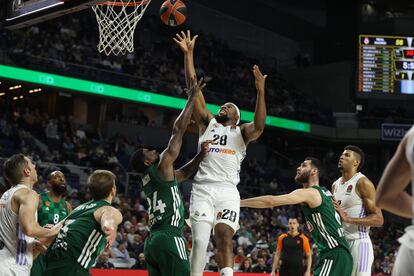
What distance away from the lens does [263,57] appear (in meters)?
29.0

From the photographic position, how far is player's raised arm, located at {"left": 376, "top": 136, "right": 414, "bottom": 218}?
2.85 meters

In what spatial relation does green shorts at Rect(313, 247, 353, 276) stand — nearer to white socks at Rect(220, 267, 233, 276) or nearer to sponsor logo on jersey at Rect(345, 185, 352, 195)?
white socks at Rect(220, 267, 233, 276)

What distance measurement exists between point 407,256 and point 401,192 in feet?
0.93

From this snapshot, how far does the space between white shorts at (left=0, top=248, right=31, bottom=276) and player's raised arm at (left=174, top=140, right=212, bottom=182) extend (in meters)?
1.69

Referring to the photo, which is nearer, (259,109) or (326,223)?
(326,223)

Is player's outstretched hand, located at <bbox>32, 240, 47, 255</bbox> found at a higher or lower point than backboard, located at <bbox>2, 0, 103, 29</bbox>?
lower

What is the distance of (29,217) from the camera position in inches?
195

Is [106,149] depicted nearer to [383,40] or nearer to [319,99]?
[383,40]

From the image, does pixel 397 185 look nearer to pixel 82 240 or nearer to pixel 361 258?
pixel 82 240

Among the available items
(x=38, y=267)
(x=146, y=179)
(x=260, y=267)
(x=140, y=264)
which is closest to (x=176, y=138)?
(x=146, y=179)

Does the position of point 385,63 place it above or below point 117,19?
above

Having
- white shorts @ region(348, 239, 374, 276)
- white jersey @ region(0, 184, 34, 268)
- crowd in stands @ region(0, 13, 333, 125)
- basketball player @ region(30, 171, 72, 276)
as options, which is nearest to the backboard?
basketball player @ region(30, 171, 72, 276)

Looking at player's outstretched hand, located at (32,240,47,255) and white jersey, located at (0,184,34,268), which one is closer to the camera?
white jersey, located at (0,184,34,268)

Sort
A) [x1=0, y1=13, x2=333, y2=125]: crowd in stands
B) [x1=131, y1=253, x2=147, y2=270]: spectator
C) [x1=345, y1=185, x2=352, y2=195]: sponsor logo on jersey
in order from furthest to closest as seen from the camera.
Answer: [x1=0, y1=13, x2=333, y2=125]: crowd in stands < [x1=131, y1=253, x2=147, y2=270]: spectator < [x1=345, y1=185, x2=352, y2=195]: sponsor logo on jersey
